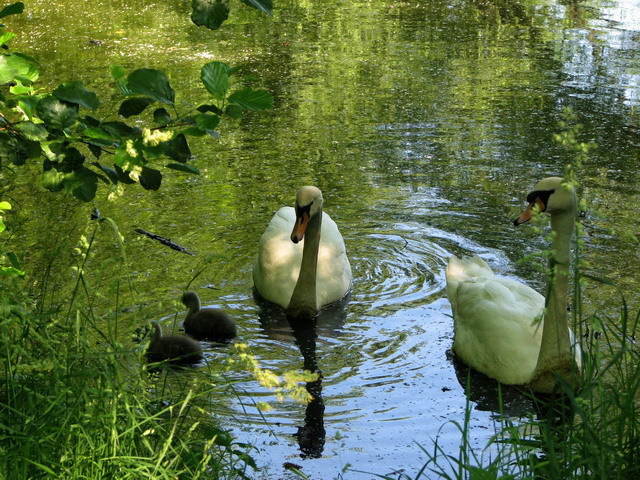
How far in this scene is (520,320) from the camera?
5711 mm

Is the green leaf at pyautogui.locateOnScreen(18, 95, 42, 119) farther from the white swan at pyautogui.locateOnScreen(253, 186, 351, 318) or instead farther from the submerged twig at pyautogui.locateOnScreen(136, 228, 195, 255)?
the submerged twig at pyautogui.locateOnScreen(136, 228, 195, 255)

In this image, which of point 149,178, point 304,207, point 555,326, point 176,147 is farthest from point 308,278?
point 176,147

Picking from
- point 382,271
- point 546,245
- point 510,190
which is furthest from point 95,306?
point 510,190

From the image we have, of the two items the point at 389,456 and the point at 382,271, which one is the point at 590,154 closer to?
the point at 382,271

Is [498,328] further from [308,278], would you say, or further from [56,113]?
[56,113]

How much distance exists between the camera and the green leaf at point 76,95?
3.68 m

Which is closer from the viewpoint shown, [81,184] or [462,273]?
[81,184]

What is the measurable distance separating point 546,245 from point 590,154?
8.36ft

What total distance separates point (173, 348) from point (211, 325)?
16.3 inches

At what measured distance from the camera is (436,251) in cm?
777

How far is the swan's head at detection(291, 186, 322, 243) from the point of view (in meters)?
6.80

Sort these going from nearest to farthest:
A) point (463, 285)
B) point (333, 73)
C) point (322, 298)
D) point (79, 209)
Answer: point (463, 285)
point (322, 298)
point (79, 209)
point (333, 73)

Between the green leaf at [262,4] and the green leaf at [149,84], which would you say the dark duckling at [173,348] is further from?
the green leaf at [262,4]

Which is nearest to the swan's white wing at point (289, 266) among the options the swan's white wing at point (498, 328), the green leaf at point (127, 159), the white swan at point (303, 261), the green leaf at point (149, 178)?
the white swan at point (303, 261)
